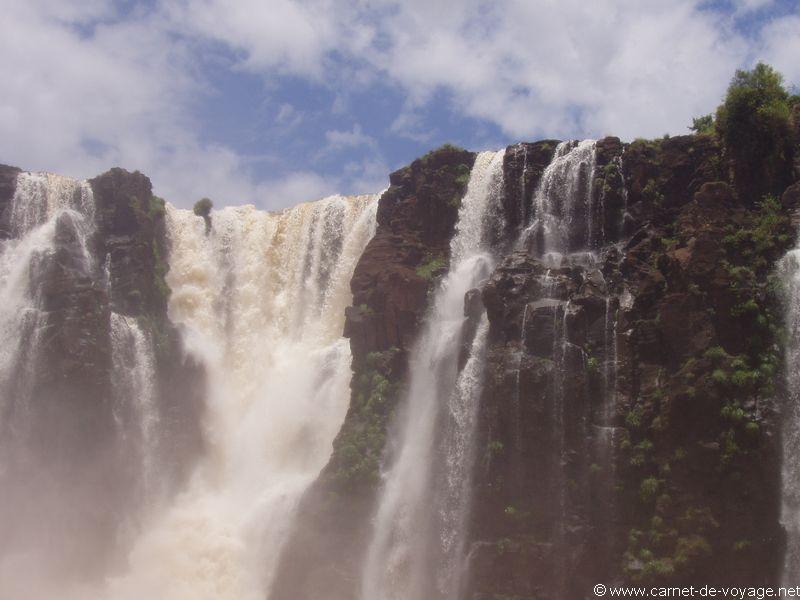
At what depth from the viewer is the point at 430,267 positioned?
36250 millimetres

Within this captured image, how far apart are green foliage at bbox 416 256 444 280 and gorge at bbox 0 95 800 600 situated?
3.9 inches

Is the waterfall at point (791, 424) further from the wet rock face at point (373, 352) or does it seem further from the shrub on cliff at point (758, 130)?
the wet rock face at point (373, 352)

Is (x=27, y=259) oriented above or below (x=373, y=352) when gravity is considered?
above

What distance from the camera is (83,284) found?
121 ft

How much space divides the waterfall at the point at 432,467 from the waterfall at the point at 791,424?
9.76 m

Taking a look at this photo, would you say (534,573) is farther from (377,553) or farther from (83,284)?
(83,284)

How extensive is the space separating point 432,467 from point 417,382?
166 inches

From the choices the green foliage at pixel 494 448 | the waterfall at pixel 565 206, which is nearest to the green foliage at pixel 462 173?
the waterfall at pixel 565 206

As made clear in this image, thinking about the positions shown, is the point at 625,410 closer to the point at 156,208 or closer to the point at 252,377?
the point at 252,377

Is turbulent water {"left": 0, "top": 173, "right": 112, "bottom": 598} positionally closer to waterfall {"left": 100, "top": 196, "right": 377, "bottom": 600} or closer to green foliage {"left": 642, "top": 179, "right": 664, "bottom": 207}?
waterfall {"left": 100, "top": 196, "right": 377, "bottom": 600}

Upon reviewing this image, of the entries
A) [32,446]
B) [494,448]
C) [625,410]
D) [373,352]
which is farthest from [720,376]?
[32,446]

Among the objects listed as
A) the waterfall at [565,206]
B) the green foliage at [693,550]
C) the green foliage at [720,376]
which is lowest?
the green foliage at [693,550]

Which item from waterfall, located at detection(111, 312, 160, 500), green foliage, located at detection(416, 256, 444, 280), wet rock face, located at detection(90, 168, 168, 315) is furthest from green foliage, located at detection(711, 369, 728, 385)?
wet rock face, located at detection(90, 168, 168, 315)

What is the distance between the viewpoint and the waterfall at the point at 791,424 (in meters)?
24.2
